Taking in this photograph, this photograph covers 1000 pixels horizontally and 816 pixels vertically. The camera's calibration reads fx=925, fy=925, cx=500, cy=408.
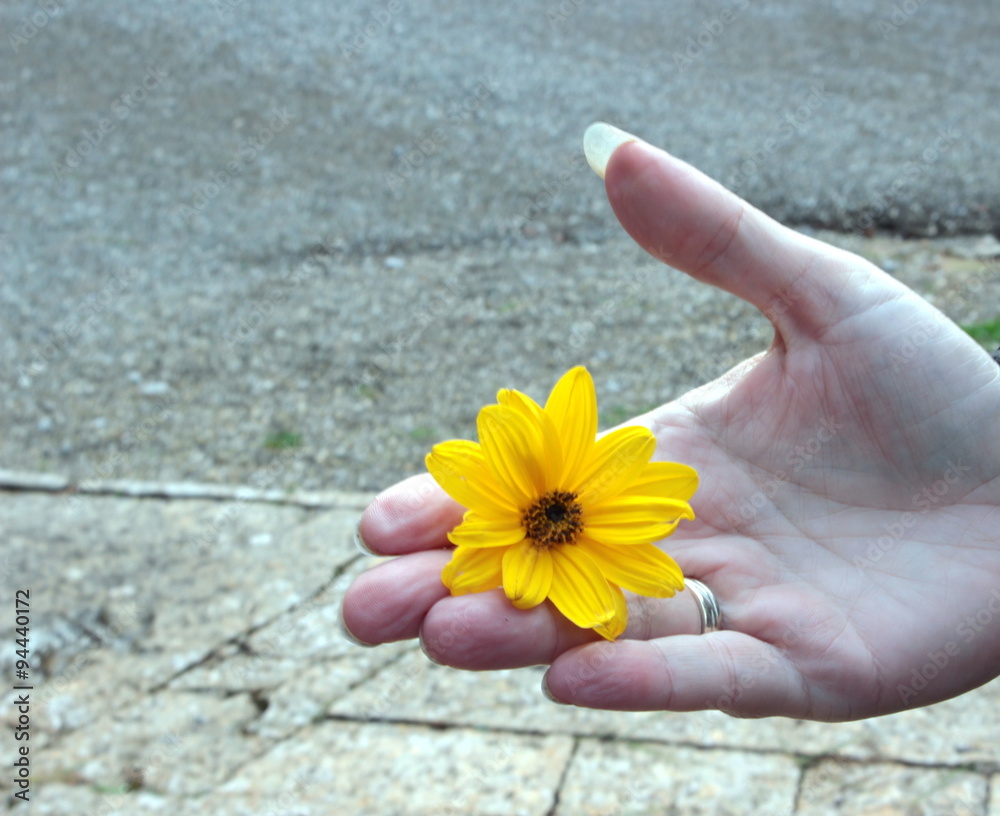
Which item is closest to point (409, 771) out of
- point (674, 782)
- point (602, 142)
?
point (674, 782)

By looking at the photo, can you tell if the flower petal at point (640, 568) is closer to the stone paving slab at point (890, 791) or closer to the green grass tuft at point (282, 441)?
the stone paving slab at point (890, 791)

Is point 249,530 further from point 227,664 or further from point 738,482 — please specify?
point 738,482

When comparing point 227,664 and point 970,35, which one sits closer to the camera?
point 227,664

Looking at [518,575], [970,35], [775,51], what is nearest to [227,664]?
[518,575]

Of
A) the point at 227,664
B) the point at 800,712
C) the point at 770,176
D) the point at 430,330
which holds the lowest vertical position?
the point at 800,712

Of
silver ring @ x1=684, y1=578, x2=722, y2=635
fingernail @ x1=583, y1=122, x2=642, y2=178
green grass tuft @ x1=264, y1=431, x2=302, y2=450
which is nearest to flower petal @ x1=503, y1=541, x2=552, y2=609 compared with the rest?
silver ring @ x1=684, y1=578, x2=722, y2=635

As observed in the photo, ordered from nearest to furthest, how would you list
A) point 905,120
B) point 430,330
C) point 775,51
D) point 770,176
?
point 430,330 < point 770,176 < point 905,120 < point 775,51

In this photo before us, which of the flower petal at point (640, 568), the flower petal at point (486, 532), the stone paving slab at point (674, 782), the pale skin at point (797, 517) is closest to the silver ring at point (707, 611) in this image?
the pale skin at point (797, 517)
